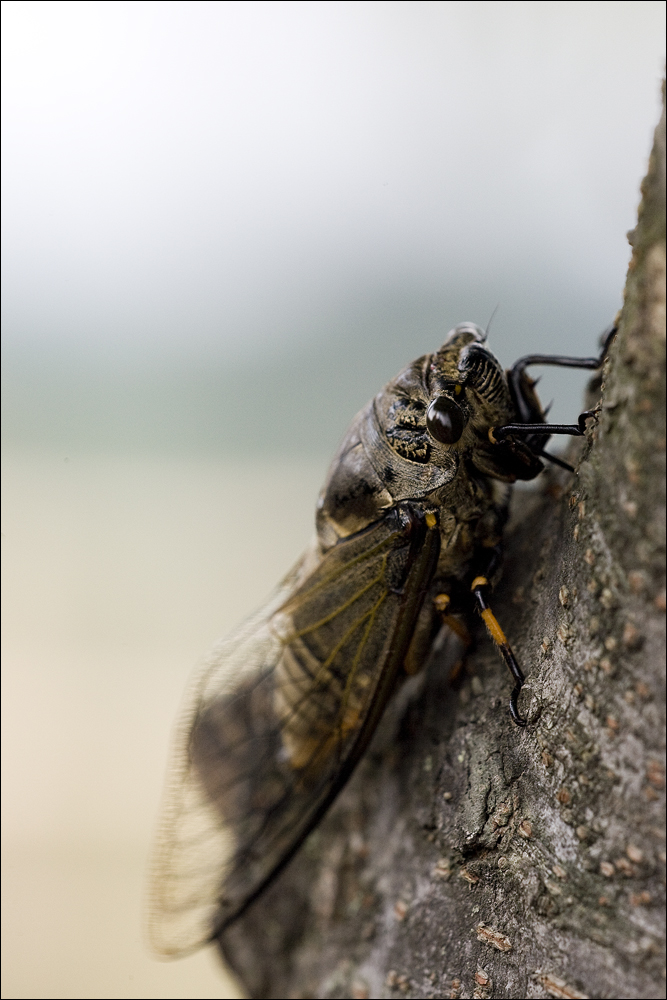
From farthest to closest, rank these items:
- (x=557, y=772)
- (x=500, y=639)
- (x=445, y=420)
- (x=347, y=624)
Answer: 1. (x=347, y=624)
2. (x=445, y=420)
3. (x=500, y=639)
4. (x=557, y=772)

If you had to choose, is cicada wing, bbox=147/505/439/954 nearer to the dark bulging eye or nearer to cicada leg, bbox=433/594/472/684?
cicada leg, bbox=433/594/472/684

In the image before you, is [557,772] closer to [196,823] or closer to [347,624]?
[347,624]

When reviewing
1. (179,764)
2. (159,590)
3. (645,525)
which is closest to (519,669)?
(645,525)

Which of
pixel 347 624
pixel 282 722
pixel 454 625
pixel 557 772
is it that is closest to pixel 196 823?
pixel 282 722

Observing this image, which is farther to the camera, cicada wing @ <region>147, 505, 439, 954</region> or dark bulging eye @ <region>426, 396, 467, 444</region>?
cicada wing @ <region>147, 505, 439, 954</region>

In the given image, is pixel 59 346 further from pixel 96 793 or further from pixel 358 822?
pixel 358 822

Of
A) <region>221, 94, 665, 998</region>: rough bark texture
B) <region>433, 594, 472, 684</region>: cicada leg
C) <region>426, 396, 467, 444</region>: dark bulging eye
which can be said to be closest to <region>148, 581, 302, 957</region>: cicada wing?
<region>221, 94, 665, 998</region>: rough bark texture
